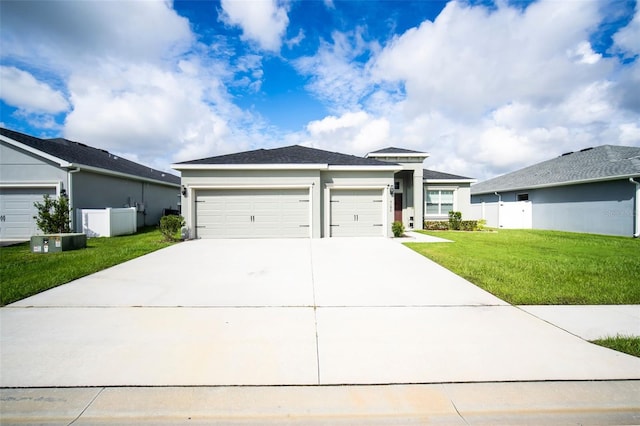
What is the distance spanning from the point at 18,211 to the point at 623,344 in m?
Answer: 19.6

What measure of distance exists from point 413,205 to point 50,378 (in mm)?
16156

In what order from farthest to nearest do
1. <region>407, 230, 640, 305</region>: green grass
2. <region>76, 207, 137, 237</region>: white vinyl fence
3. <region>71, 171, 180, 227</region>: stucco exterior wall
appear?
<region>71, 171, 180, 227</region>: stucco exterior wall → <region>76, 207, 137, 237</region>: white vinyl fence → <region>407, 230, 640, 305</region>: green grass

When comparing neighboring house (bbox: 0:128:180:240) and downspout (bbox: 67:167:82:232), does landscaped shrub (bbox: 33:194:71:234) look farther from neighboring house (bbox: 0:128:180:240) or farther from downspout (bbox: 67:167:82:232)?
neighboring house (bbox: 0:128:180:240)

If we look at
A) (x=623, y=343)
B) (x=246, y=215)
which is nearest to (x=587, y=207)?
(x=623, y=343)

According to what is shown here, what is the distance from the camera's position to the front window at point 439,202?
682 inches

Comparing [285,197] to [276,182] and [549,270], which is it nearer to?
[276,182]

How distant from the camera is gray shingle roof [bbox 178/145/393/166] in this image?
12062mm

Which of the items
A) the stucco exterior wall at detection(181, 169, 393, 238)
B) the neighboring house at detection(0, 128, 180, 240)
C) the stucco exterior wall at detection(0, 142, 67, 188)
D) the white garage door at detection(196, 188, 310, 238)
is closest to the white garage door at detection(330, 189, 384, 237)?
the stucco exterior wall at detection(181, 169, 393, 238)

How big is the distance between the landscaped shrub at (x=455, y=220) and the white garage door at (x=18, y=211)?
20.7 m

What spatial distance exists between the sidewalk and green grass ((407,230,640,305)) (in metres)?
2.37

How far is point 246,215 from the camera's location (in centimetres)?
1184

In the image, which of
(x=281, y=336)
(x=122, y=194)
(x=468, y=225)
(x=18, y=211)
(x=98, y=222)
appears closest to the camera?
(x=281, y=336)

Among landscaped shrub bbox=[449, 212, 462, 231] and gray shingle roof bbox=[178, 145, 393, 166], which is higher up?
gray shingle roof bbox=[178, 145, 393, 166]

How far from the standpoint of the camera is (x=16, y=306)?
4270 millimetres
